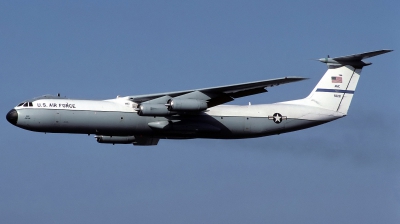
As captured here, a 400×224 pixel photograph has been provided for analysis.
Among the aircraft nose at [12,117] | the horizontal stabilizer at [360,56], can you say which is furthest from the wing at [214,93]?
the aircraft nose at [12,117]

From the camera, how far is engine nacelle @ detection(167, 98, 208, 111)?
31656mm

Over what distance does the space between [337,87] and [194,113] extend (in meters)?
7.84

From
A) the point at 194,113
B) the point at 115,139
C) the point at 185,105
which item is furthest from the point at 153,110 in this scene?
the point at 115,139

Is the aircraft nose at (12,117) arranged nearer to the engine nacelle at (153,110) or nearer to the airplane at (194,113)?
the airplane at (194,113)

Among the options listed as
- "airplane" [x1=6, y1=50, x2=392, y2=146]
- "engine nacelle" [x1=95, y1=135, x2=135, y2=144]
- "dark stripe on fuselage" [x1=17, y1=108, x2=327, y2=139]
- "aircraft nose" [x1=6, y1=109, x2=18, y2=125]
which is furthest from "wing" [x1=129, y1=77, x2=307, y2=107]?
"aircraft nose" [x1=6, y1=109, x2=18, y2=125]

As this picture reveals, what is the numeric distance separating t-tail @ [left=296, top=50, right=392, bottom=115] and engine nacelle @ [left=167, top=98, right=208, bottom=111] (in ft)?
20.1

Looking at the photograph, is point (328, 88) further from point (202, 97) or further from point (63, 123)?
point (63, 123)

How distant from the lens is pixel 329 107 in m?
35.7

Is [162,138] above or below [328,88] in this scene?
below

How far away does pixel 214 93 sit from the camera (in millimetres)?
32688

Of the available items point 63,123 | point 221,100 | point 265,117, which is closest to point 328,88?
point 265,117

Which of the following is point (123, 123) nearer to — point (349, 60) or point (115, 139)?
point (115, 139)

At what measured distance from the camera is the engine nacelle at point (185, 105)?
31656 millimetres

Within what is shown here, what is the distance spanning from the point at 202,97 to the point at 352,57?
7657 mm
